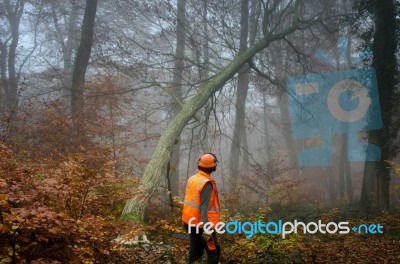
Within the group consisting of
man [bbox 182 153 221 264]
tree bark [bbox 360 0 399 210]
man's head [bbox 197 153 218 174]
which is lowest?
man [bbox 182 153 221 264]

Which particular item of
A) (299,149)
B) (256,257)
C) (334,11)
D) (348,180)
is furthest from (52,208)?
(299,149)

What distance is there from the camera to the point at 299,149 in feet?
94.8

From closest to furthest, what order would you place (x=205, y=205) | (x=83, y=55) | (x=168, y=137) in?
(x=205, y=205), (x=168, y=137), (x=83, y=55)

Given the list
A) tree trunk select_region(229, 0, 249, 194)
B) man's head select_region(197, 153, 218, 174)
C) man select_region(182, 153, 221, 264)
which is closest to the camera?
man select_region(182, 153, 221, 264)

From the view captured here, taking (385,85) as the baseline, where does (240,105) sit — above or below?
above

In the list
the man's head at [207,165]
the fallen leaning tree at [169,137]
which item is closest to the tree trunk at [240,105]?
the fallen leaning tree at [169,137]

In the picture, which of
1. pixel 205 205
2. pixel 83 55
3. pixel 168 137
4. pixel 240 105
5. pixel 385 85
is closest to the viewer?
pixel 205 205

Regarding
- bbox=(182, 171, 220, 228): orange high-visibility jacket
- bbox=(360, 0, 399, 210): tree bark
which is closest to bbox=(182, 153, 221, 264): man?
bbox=(182, 171, 220, 228): orange high-visibility jacket

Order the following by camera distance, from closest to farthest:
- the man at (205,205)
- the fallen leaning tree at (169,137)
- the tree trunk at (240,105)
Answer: the man at (205,205) < the fallen leaning tree at (169,137) < the tree trunk at (240,105)

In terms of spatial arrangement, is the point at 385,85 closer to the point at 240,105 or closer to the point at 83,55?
the point at 240,105

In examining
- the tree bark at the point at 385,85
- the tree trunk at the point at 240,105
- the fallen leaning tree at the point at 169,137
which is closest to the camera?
the fallen leaning tree at the point at 169,137

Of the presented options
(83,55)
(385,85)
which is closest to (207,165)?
(83,55)

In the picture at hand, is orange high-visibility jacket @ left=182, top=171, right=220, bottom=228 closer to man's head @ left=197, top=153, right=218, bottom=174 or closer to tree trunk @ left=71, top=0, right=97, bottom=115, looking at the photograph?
man's head @ left=197, top=153, right=218, bottom=174

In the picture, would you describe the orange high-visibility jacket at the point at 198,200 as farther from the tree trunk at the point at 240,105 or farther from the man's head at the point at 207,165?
the tree trunk at the point at 240,105
